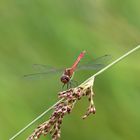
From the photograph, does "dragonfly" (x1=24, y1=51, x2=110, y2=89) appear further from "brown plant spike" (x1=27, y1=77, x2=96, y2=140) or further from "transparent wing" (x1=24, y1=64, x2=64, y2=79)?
"brown plant spike" (x1=27, y1=77, x2=96, y2=140)

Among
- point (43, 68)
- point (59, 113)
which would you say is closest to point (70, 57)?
point (43, 68)

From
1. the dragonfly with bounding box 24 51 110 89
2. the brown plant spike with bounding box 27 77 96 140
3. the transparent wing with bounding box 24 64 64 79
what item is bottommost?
the brown plant spike with bounding box 27 77 96 140

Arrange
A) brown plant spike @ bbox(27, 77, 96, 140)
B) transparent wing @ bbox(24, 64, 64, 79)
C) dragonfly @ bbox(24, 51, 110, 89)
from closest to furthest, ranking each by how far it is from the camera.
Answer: brown plant spike @ bbox(27, 77, 96, 140) < dragonfly @ bbox(24, 51, 110, 89) < transparent wing @ bbox(24, 64, 64, 79)

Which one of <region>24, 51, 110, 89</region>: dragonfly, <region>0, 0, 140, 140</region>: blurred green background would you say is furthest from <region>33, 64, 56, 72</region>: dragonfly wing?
<region>0, 0, 140, 140</region>: blurred green background

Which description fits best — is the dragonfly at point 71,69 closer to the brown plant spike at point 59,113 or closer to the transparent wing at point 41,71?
the transparent wing at point 41,71

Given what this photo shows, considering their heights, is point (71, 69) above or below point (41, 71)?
below

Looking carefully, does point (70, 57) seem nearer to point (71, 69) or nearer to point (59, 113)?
point (71, 69)

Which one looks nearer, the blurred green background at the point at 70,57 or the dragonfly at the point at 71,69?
the dragonfly at the point at 71,69

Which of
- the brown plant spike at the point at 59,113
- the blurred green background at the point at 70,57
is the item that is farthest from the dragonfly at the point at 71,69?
the brown plant spike at the point at 59,113

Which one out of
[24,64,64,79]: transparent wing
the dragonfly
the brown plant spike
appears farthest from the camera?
[24,64,64,79]: transparent wing
